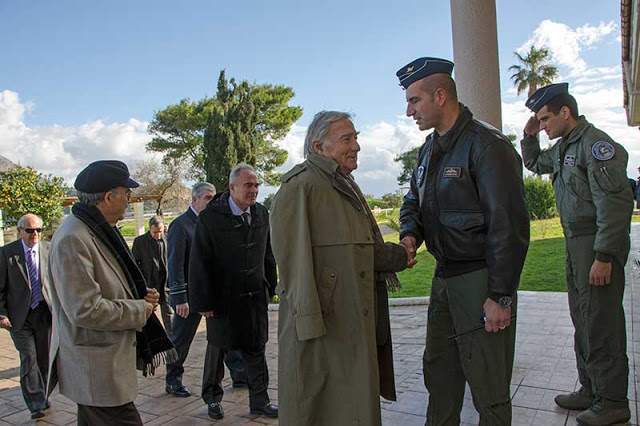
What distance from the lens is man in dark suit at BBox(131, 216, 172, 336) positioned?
5.51 metres

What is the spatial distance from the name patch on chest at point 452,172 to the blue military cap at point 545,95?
134 centimetres

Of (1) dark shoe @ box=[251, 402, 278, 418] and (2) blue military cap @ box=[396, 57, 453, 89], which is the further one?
(1) dark shoe @ box=[251, 402, 278, 418]

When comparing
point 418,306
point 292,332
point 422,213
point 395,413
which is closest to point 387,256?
point 422,213

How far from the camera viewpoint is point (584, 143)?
125 inches

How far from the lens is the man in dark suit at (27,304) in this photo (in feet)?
15.3

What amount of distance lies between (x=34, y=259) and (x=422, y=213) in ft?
13.5

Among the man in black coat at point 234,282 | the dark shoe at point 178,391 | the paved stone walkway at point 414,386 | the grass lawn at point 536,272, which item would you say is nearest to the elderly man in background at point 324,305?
the paved stone walkway at point 414,386

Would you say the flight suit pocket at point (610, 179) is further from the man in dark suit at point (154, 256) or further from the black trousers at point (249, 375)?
the man in dark suit at point (154, 256)

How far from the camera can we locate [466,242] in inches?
96.7

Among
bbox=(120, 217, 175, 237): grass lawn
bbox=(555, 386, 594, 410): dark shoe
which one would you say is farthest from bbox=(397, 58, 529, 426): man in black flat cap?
bbox=(120, 217, 175, 237): grass lawn

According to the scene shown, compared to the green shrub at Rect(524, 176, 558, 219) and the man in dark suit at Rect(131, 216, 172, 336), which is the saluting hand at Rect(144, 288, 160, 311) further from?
the green shrub at Rect(524, 176, 558, 219)

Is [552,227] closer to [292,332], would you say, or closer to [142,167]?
[292,332]

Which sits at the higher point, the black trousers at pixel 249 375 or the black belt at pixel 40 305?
the black belt at pixel 40 305

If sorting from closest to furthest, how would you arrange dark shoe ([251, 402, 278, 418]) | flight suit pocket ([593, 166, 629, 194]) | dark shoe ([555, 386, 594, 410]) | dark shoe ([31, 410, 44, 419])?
flight suit pocket ([593, 166, 629, 194])
dark shoe ([555, 386, 594, 410])
dark shoe ([251, 402, 278, 418])
dark shoe ([31, 410, 44, 419])
